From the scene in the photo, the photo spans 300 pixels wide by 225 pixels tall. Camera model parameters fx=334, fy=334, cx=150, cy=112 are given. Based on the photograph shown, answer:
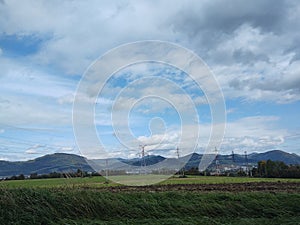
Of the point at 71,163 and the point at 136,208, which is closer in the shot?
the point at 136,208

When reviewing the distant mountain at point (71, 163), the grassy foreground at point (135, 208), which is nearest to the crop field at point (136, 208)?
the grassy foreground at point (135, 208)

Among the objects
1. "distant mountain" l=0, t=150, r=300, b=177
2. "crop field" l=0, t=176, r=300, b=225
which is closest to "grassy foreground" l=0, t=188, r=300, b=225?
"crop field" l=0, t=176, r=300, b=225

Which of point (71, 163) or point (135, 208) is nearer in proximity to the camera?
point (135, 208)

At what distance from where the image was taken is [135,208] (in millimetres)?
9656

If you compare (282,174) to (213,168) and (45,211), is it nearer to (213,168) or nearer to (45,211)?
(213,168)

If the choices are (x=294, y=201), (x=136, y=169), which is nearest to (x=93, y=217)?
(x=294, y=201)

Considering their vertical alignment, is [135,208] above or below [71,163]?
below

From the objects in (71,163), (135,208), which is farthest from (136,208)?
(71,163)

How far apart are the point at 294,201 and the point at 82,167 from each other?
830 cm

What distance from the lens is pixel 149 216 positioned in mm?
9391

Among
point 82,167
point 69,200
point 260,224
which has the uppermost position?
point 82,167

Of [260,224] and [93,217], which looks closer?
[260,224]

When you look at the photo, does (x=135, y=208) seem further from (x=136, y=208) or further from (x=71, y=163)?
(x=71, y=163)

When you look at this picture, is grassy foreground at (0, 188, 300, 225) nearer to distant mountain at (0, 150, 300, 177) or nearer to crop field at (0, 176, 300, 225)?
crop field at (0, 176, 300, 225)
